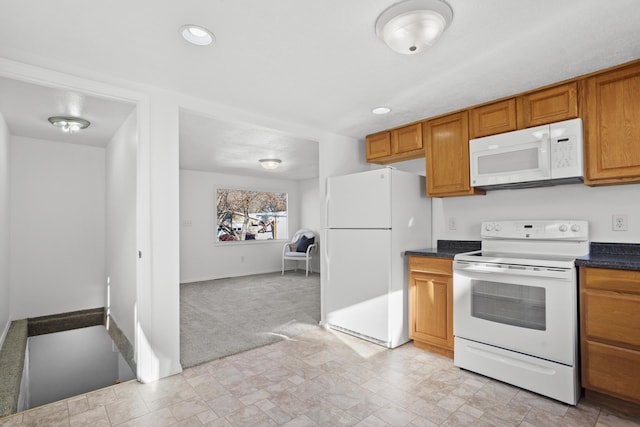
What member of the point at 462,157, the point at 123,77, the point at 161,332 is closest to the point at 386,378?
the point at 161,332

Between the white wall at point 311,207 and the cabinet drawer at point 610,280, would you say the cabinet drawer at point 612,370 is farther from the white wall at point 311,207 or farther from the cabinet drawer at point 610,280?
the white wall at point 311,207

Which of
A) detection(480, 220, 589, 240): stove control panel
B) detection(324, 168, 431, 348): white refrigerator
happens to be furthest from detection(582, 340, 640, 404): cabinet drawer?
detection(324, 168, 431, 348): white refrigerator

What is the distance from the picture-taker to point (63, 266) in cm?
412

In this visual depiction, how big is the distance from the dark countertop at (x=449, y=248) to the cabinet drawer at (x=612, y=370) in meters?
1.09

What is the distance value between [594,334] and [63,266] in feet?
17.3

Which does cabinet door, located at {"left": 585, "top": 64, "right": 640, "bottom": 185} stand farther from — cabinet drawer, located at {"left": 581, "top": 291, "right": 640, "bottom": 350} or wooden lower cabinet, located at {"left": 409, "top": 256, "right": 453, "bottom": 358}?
wooden lower cabinet, located at {"left": 409, "top": 256, "right": 453, "bottom": 358}

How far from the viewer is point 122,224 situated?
3.29 meters

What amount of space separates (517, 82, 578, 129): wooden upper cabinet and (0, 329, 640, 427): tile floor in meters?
1.89

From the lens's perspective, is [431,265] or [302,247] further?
[302,247]

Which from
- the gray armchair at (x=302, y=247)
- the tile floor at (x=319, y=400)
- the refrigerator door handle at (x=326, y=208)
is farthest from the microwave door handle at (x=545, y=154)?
the gray armchair at (x=302, y=247)

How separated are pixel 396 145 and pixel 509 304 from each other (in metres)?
1.83

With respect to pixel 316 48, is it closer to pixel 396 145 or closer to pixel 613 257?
pixel 396 145

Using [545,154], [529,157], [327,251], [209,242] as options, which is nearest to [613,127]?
[545,154]

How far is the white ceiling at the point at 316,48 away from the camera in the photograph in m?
1.58
